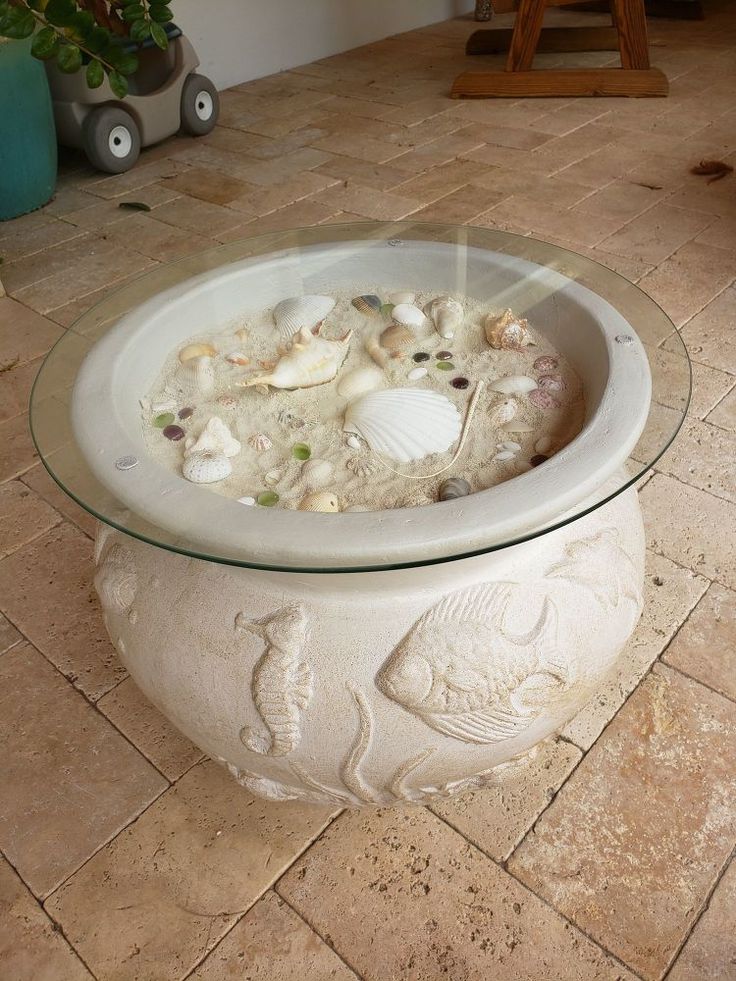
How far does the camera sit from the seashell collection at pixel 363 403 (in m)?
1.04

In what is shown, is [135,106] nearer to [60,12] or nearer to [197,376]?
[60,12]

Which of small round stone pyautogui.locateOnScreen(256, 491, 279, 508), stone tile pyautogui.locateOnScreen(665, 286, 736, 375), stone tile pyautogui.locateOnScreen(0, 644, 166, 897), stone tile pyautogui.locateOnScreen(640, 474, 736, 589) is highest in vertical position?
small round stone pyautogui.locateOnScreen(256, 491, 279, 508)

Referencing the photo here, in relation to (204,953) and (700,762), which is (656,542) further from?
(204,953)

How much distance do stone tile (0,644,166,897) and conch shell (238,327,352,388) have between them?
0.65 meters

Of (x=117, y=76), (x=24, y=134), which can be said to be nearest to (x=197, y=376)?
(x=117, y=76)

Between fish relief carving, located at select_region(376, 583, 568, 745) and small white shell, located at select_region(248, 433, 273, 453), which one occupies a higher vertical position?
small white shell, located at select_region(248, 433, 273, 453)

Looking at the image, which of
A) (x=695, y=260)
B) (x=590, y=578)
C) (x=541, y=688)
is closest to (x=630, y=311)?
(x=590, y=578)

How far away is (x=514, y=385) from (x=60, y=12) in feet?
6.90

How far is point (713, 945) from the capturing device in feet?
3.45

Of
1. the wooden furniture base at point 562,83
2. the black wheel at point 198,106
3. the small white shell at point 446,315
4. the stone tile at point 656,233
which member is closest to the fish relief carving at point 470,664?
the small white shell at point 446,315

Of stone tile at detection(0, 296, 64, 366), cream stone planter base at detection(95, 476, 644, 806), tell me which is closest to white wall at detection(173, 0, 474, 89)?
stone tile at detection(0, 296, 64, 366)

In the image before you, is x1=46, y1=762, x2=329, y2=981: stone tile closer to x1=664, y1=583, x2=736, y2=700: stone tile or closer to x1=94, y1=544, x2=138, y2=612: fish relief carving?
x1=94, y1=544, x2=138, y2=612: fish relief carving

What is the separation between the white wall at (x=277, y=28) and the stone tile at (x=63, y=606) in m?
3.02

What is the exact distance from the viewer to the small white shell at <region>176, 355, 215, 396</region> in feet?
3.97
